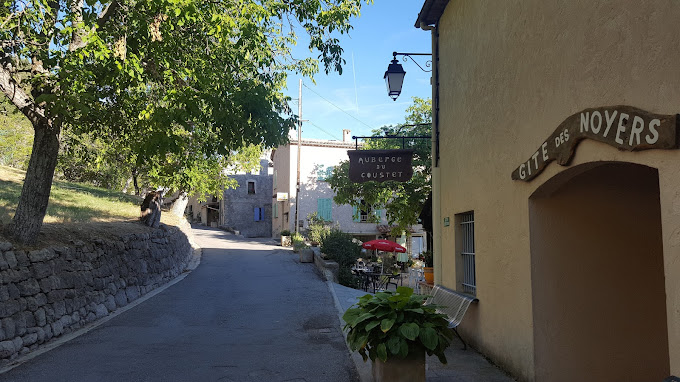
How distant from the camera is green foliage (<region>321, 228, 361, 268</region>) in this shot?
1745cm

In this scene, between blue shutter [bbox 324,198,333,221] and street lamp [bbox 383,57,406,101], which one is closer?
street lamp [bbox 383,57,406,101]

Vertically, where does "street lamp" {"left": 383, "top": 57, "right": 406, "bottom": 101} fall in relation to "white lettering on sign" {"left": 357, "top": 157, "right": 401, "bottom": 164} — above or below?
above

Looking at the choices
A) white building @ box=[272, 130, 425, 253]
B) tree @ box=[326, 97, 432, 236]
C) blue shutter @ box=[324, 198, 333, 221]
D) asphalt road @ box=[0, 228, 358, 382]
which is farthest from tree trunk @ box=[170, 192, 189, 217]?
asphalt road @ box=[0, 228, 358, 382]

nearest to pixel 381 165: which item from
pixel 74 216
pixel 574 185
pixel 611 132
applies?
pixel 574 185

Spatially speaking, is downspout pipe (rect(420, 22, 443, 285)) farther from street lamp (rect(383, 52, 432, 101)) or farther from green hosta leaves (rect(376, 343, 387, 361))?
green hosta leaves (rect(376, 343, 387, 361))

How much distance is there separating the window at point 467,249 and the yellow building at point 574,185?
0.16 metres

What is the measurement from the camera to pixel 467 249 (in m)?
7.55

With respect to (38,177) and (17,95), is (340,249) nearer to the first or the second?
(38,177)

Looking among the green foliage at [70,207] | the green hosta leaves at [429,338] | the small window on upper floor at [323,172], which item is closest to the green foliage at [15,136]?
the green foliage at [70,207]

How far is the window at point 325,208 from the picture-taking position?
3238cm

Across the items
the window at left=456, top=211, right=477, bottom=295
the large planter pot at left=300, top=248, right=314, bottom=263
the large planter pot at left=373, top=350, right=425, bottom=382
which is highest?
the window at left=456, top=211, right=477, bottom=295

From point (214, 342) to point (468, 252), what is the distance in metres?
4.18

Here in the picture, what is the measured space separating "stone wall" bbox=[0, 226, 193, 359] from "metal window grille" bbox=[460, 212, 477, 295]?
6.34 metres

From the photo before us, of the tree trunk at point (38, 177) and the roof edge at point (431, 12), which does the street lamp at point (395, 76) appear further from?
the tree trunk at point (38, 177)
